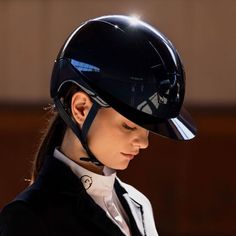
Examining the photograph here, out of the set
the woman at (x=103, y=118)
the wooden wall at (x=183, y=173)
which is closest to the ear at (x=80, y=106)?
the woman at (x=103, y=118)

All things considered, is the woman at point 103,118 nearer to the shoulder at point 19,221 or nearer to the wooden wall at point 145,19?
the shoulder at point 19,221

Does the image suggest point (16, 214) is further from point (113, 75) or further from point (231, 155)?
point (231, 155)

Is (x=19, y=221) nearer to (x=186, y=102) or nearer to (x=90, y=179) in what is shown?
(x=90, y=179)

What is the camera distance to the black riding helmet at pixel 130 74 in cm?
183

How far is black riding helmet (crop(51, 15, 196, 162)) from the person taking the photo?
1827mm

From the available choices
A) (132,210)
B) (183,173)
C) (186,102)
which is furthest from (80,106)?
(186,102)

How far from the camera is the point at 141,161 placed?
6.45 meters

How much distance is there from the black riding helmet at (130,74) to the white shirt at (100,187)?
0.18 ft

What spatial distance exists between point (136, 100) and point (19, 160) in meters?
4.73

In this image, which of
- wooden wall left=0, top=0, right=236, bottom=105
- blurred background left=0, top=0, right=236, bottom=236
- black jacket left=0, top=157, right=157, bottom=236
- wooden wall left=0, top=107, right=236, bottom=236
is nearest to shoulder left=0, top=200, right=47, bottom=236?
black jacket left=0, top=157, right=157, bottom=236

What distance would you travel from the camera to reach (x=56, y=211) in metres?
1.78

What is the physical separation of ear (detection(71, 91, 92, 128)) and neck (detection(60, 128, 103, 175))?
0.16ft

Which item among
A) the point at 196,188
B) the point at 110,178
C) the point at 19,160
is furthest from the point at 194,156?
the point at 110,178

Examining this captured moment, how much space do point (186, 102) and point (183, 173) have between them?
56cm
